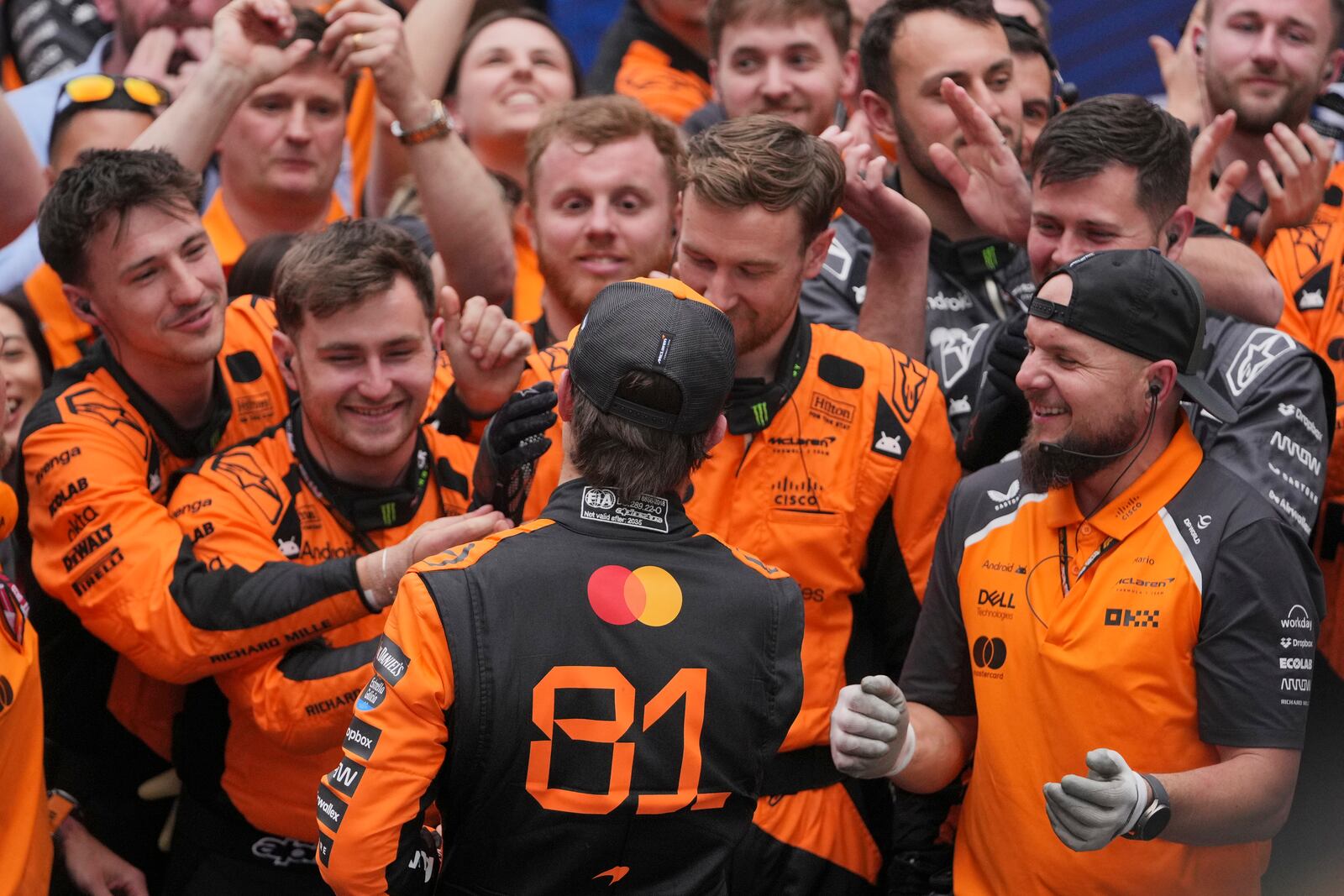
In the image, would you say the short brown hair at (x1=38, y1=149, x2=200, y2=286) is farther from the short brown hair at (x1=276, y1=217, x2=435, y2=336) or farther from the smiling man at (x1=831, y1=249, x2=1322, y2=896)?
the smiling man at (x1=831, y1=249, x2=1322, y2=896)

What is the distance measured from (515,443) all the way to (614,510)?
535 mm

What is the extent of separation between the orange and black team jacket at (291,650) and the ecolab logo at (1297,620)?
2096mm

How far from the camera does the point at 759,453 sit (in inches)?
153

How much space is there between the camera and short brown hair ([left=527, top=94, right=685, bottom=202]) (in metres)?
4.72

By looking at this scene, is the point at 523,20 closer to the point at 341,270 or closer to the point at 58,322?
the point at 58,322

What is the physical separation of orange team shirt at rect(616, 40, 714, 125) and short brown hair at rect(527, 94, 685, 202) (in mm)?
1861

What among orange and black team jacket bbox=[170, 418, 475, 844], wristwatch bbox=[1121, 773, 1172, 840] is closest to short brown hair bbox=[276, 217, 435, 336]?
orange and black team jacket bbox=[170, 418, 475, 844]

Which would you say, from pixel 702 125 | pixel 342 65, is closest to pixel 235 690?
pixel 342 65

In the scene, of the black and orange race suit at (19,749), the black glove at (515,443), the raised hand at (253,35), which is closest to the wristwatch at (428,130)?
the raised hand at (253,35)

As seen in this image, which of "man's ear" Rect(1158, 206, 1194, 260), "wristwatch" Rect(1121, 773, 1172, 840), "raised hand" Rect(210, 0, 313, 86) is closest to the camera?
"wristwatch" Rect(1121, 773, 1172, 840)

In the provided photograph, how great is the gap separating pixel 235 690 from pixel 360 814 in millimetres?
1204

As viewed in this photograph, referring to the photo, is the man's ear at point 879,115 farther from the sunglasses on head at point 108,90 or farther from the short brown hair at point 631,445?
the sunglasses on head at point 108,90

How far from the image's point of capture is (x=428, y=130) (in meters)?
5.00

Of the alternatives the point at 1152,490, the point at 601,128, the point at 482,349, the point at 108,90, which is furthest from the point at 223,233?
the point at 1152,490
